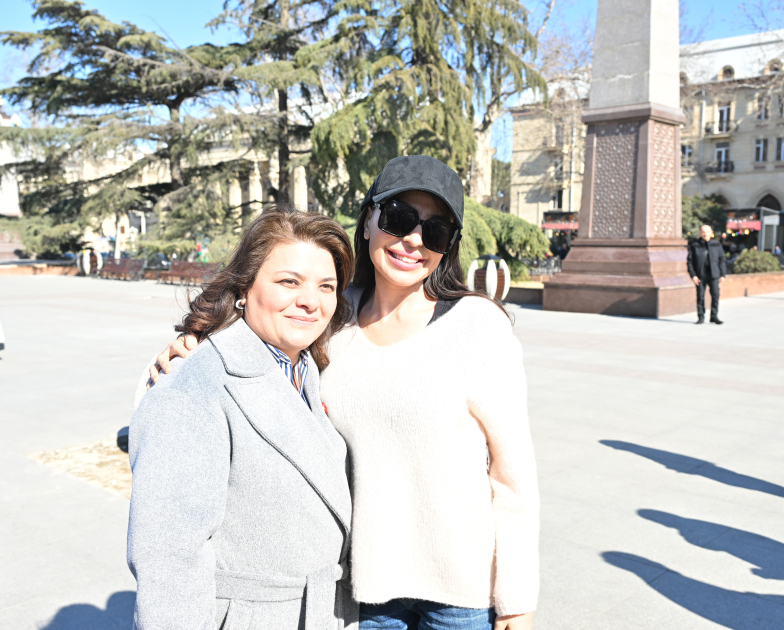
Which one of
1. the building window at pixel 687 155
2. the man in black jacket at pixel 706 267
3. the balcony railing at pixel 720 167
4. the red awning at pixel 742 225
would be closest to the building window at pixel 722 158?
the balcony railing at pixel 720 167

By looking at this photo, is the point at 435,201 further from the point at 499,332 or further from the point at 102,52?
the point at 102,52

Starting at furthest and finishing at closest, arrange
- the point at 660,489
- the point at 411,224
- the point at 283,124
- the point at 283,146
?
the point at 283,146
the point at 283,124
the point at 660,489
the point at 411,224

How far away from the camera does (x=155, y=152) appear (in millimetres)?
25359

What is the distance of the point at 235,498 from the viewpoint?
1428 millimetres

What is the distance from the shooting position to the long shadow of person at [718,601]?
2922mm

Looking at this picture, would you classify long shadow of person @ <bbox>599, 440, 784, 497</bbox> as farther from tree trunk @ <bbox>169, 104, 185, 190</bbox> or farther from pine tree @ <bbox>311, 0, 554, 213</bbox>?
tree trunk @ <bbox>169, 104, 185, 190</bbox>

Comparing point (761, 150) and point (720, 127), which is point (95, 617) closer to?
point (761, 150)

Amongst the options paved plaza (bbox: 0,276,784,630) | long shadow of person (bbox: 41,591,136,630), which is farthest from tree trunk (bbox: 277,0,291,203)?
long shadow of person (bbox: 41,591,136,630)

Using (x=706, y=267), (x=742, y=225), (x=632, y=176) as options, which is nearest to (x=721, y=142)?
(x=742, y=225)

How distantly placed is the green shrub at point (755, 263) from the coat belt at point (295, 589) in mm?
21490

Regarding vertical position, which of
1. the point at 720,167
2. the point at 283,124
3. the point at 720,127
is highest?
the point at 720,127

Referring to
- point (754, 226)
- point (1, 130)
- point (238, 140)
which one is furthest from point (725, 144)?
point (1, 130)

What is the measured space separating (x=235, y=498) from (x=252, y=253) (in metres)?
0.55

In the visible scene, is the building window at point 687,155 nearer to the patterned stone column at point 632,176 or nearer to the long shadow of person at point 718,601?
the patterned stone column at point 632,176
